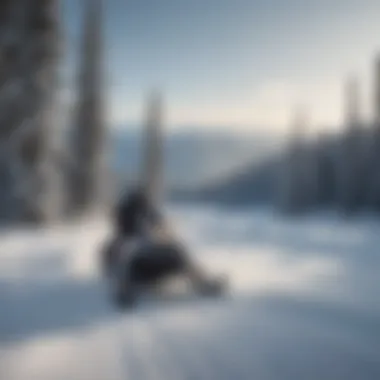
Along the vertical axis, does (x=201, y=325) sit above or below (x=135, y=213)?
below

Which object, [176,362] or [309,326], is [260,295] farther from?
[176,362]

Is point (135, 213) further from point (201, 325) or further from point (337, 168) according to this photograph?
point (337, 168)

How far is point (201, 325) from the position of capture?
168 inches

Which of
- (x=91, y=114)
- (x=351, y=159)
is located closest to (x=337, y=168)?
(x=351, y=159)

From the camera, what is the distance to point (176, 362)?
332 cm

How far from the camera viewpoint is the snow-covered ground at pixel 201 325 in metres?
3.19

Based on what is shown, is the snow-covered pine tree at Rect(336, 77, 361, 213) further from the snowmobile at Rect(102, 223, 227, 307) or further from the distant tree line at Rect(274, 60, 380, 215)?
the snowmobile at Rect(102, 223, 227, 307)

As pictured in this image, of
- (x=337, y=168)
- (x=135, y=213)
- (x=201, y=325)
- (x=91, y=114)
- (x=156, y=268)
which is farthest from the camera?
(x=337, y=168)

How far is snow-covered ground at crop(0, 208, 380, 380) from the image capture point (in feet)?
10.5

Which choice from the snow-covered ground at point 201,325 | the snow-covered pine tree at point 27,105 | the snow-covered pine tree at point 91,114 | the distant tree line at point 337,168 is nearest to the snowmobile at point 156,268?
the snow-covered ground at point 201,325

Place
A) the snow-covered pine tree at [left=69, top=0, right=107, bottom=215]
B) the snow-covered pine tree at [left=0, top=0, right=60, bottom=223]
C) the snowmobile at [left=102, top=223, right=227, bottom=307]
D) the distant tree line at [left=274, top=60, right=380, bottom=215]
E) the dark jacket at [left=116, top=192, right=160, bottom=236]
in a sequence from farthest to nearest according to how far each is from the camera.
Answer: the distant tree line at [left=274, top=60, right=380, bottom=215] → the snow-covered pine tree at [left=69, top=0, right=107, bottom=215] → the snow-covered pine tree at [left=0, top=0, right=60, bottom=223] → the dark jacket at [left=116, top=192, right=160, bottom=236] → the snowmobile at [left=102, top=223, right=227, bottom=307]

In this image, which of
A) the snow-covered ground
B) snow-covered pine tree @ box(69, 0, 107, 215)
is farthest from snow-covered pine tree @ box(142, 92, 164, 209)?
the snow-covered ground

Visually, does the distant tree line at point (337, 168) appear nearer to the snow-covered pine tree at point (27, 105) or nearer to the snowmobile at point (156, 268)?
the snow-covered pine tree at point (27, 105)

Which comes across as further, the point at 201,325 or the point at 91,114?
the point at 91,114
